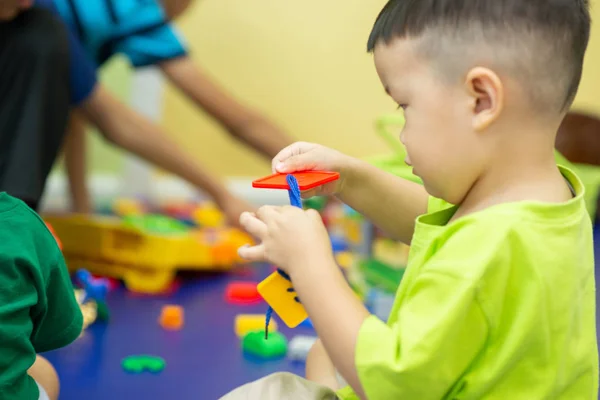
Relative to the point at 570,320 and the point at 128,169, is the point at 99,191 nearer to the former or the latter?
the point at 128,169

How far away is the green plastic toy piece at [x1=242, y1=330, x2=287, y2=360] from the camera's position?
1078 millimetres

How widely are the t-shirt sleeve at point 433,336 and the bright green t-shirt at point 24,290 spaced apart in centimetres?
28

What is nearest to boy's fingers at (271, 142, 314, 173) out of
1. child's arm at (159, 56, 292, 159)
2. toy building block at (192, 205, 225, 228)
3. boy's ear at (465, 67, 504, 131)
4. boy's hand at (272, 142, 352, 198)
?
boy's hand at (272, 142, 352, 198)

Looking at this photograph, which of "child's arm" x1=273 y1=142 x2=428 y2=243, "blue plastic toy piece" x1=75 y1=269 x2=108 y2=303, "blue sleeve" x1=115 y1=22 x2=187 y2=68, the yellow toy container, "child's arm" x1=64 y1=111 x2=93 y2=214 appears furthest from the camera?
"child's arm" x1=64 y1=111 x2=93 y2=214

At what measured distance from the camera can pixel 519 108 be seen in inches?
22.8

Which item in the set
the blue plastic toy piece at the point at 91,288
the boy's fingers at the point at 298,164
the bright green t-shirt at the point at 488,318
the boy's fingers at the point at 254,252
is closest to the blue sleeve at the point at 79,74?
the blue plastic toy piece at the point at 91,288

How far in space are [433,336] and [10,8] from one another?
948 millimetres

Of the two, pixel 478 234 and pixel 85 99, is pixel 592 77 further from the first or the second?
pixel 478 234

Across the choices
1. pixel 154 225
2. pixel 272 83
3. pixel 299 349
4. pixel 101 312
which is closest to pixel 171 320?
pixel 101 312

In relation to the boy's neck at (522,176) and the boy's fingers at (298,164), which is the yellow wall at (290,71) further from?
the boy's neck at (522,176)

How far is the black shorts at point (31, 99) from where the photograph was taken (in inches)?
45.4

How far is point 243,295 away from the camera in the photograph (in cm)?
136

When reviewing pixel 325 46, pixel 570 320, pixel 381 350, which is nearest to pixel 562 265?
pixel 570 320

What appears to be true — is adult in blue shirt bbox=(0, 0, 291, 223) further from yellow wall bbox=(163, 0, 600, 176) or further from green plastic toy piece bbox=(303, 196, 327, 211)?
yellow wall bbox=(163, 0, 600, 176)
